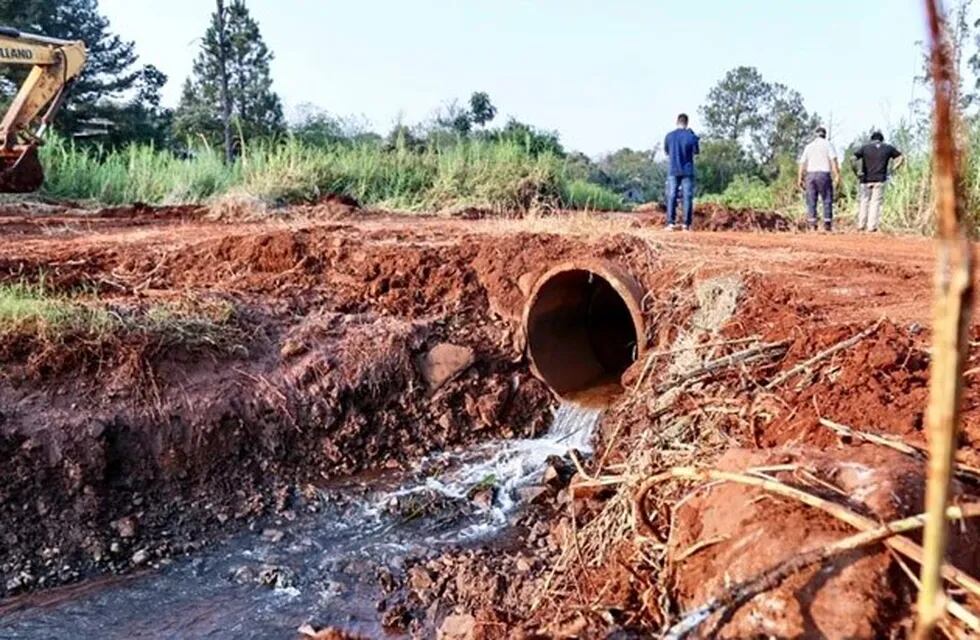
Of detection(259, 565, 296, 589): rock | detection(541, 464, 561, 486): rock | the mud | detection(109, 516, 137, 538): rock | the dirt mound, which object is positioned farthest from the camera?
detection(541, 464, 561, 486): rock

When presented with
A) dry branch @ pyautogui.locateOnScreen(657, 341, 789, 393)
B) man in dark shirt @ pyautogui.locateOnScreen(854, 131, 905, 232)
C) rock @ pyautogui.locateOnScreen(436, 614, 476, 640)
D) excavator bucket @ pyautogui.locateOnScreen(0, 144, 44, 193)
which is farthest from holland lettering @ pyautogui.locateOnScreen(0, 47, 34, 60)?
man in dark shirt @ pyautogui.locateOnScreen(854, 131, 905, 232)

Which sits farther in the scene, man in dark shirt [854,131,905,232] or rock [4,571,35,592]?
man in dark shirt [854,131,905,232]

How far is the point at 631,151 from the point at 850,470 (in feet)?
110

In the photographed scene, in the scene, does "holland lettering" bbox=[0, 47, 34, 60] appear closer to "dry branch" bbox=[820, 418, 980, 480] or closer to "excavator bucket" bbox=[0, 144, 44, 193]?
"excavator bucket" bbox=[0, 144, 44, 193]

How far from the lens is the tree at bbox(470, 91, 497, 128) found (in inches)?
879

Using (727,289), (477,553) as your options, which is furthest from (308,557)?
(727,289)

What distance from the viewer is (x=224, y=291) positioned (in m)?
6.11

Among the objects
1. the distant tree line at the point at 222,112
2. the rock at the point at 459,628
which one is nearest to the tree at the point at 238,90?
the distant tree line at the point at 222,112

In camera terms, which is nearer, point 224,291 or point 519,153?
point 224,291

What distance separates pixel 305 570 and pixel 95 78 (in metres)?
22.6

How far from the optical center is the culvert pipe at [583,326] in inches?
222

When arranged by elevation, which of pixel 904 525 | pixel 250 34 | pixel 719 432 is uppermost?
pixel 250 34

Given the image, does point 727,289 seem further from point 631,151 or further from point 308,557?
point 631,151

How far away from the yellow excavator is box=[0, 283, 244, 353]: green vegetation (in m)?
4.00
